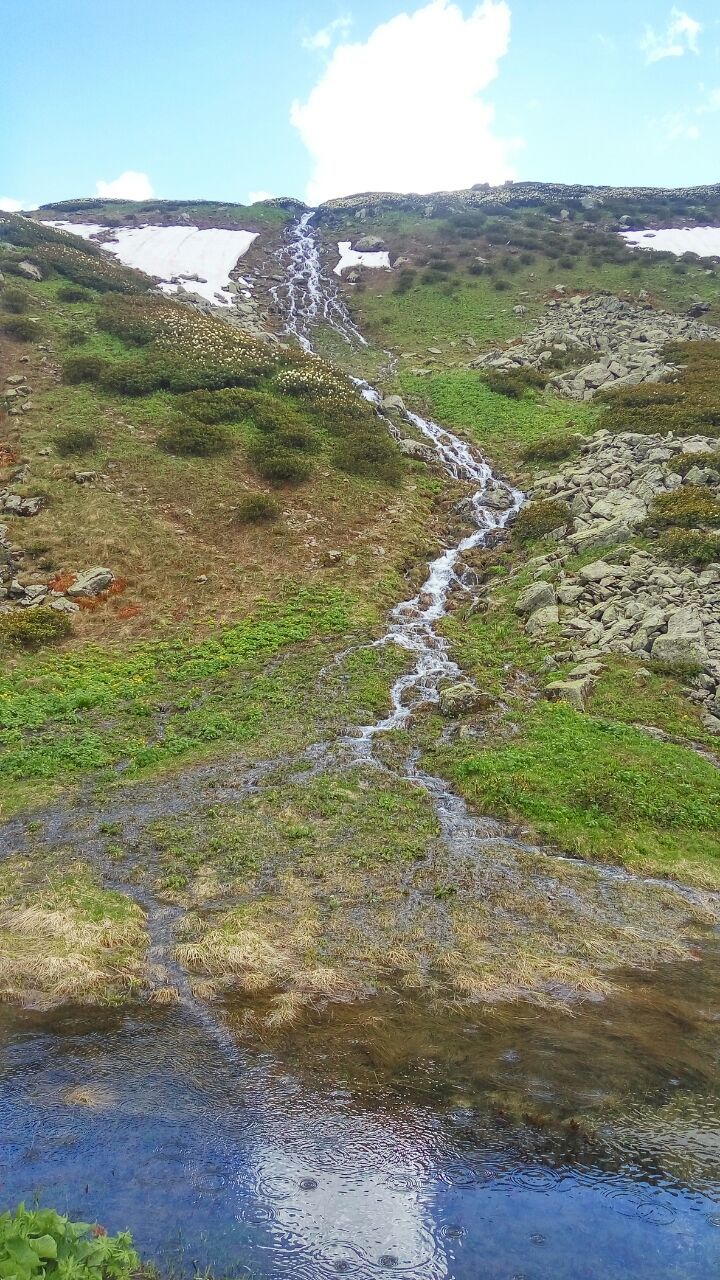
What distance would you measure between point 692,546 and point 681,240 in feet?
258

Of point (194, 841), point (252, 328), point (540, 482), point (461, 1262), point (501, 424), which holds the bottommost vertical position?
point (194, 841)

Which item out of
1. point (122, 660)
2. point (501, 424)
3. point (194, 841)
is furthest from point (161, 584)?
point (501, 424)

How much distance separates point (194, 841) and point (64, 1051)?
5.89 metres

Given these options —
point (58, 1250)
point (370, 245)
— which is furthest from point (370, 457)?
point (370, 245)

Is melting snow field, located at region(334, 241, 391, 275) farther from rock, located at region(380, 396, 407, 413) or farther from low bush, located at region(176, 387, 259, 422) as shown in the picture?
low bush, located at region(176, 387, 259, 422)

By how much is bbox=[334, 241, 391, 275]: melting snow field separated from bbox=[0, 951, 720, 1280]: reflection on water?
270 ft

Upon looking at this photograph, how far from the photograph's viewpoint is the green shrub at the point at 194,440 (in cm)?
3291

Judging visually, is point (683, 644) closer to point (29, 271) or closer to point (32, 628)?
point (32, 628)

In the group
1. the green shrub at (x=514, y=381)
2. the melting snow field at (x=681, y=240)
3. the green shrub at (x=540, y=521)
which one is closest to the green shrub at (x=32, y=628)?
the green shrub at (x=540, y=521)

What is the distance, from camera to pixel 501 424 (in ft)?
136

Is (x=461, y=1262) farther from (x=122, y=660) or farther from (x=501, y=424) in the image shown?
(x=501, y=424)

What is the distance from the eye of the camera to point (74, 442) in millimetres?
31312

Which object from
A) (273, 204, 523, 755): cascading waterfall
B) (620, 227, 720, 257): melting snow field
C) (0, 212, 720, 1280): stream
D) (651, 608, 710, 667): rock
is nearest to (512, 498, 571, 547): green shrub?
(273, 204, 523, 755): cascading waterfall

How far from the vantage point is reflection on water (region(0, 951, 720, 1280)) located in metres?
6.32
